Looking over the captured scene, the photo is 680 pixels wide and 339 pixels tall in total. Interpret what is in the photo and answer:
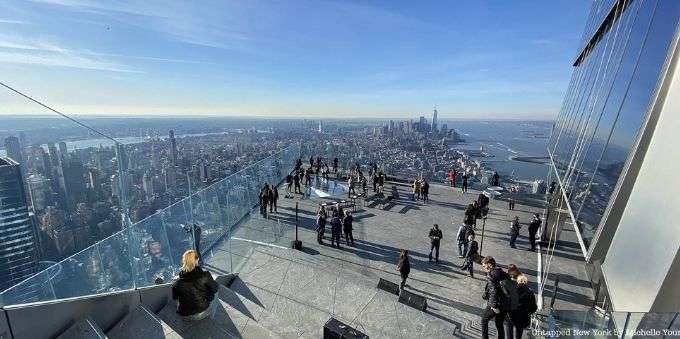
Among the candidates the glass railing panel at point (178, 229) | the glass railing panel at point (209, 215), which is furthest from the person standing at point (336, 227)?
the glass railing panel at point (178, 229)

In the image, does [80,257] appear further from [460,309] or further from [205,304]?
[460,309]

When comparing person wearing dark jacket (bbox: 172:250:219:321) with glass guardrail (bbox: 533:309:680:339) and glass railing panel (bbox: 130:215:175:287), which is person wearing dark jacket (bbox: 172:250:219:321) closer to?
glass railing panel (bbox: 130:215:175:287)

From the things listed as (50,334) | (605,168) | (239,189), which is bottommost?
(239,189)

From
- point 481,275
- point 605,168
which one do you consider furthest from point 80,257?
point 481,275

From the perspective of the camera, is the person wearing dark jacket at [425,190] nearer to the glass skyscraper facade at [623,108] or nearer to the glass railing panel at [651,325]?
the glass skyscraper facade at [623,108]

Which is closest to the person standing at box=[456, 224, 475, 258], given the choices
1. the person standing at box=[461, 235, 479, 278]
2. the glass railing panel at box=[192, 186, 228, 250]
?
the person standing at box=[461, 235, 479, 278]

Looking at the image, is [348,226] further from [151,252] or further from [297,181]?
[297,181]
